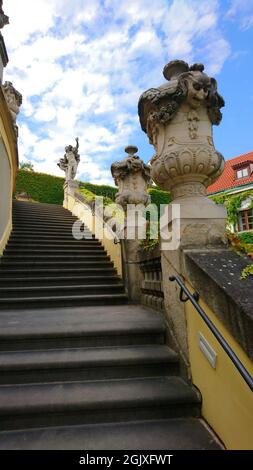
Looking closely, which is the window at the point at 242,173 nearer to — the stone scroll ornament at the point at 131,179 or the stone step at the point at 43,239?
the stone step at the point at 43,239

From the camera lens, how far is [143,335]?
2.76m

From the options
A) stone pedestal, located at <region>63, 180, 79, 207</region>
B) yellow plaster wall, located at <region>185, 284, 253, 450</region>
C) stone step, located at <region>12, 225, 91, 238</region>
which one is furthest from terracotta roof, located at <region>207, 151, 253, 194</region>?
yellow plaster wall, located at <region>185, 284, 253, 450</region>

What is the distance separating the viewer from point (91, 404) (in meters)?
1.96

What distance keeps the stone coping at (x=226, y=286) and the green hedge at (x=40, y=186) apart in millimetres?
21478

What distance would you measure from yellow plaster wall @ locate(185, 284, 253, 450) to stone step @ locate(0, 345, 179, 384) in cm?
34

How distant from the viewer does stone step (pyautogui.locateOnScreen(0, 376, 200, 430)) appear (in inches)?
75.4

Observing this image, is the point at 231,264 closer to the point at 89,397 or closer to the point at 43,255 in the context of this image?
the point at 89,397

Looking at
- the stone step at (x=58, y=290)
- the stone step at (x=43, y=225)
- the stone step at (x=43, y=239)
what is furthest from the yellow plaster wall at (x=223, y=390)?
the stone step at (x=43, y=225)

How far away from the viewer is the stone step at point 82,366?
89.7 inches

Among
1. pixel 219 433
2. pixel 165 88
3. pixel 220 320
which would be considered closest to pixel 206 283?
pixel 220 320

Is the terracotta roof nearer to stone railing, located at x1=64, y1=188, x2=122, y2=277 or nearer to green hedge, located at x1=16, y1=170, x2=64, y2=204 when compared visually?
stone railing, located at x1=64, y1=188, x2=122, y2=277

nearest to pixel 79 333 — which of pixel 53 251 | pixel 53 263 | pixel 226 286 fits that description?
pixel 226 286

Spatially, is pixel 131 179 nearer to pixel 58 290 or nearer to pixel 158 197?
pixel 58 290

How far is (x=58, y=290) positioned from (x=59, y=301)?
0.45 m
